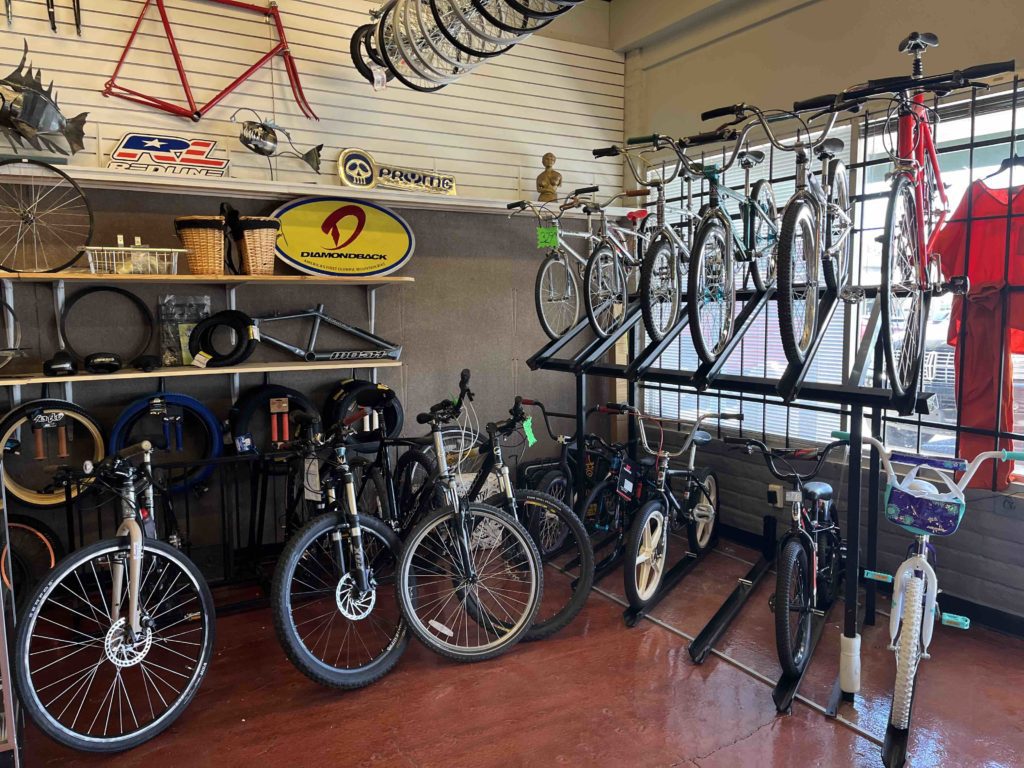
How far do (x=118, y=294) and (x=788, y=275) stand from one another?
3469 mm

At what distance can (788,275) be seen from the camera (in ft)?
8.50

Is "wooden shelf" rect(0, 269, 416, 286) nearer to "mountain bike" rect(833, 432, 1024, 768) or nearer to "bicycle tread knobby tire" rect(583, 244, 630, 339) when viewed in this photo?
"bicycle tread knobby tire" rect(583, 244, 630, 339)

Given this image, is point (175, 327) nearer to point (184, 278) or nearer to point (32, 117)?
point (184, 278)

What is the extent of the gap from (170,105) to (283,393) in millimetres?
1724

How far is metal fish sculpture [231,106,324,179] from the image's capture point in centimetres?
387

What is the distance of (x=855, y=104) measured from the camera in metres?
2.74

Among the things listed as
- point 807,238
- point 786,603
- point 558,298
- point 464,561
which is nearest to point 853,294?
point 807,238

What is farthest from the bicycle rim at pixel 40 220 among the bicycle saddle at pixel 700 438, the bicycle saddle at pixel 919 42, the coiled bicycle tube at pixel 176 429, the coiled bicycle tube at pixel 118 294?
the bicycle saddle at pixel 919 42

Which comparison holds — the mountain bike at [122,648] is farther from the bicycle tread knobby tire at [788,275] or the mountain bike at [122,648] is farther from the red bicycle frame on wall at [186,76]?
the bicycle tread knobby tire at [788,275]

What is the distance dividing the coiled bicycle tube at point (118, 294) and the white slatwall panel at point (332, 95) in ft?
2.24

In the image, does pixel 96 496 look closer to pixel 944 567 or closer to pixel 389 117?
pixel 389 117

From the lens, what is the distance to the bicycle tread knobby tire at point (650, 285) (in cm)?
325

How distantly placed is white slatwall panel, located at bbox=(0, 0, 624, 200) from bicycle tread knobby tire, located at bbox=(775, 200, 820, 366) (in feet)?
8.64

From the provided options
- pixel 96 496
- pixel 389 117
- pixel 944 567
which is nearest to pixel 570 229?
pixel 389 117
